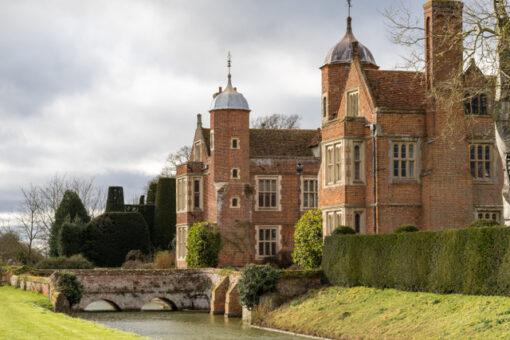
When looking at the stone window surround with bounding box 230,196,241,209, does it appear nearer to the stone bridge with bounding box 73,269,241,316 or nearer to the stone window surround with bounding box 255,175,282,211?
the stone window surround with bounding box 255,175,282,211

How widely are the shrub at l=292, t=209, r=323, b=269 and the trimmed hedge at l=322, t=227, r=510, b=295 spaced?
497cm

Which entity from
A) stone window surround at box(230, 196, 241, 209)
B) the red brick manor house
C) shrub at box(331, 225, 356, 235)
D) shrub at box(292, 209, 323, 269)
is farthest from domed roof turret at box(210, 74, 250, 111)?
shrub at box(331, 225, 356, 235)

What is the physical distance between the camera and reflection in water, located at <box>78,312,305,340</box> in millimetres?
29984

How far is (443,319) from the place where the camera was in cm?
2319

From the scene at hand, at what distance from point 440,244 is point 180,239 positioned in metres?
27.1

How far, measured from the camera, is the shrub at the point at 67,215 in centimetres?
5856

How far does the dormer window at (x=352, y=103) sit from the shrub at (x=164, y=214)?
25.7m

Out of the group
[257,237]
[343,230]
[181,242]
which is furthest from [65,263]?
[343,230]

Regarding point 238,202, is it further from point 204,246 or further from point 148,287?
point 148,287

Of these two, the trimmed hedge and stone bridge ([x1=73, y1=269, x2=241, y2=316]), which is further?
stone bridge ([x1=73, y1=269, x2=241, y2=316])

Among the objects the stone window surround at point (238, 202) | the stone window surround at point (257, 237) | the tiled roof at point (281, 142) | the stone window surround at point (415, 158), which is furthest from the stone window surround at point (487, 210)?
the tiled roof at point (281, 142)

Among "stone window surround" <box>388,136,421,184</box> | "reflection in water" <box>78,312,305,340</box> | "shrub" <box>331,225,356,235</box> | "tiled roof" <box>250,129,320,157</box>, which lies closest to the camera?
"reflection in water" <box>78,312,305,340</box>

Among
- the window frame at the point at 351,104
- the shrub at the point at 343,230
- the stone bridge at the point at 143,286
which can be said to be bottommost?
the stone bridge at the point at 143,286

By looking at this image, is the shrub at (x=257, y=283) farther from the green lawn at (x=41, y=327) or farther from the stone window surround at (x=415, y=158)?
the green lawn at (x=41, y=327)
